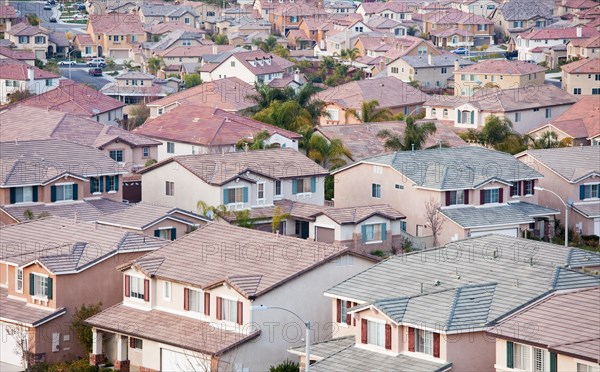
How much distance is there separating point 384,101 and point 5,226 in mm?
45377

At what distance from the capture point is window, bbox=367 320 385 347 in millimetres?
44097

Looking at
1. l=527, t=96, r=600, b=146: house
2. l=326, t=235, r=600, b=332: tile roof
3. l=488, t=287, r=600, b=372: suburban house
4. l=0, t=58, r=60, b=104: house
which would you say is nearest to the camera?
l=488, t=287, r=600, b=372: suburban house

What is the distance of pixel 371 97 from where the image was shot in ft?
324

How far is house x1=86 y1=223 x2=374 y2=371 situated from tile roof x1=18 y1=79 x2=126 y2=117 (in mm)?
39029

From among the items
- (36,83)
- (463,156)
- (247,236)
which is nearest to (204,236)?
(247,236)

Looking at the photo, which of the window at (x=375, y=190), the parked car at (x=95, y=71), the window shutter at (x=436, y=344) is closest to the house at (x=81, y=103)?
the window at (x=375, y=190)

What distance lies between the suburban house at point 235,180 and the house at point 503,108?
26.5 meters

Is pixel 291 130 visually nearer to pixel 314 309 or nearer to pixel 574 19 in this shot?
pixel 314 309

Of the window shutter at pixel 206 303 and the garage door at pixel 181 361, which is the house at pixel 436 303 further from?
the window shutter at pixel 206 303

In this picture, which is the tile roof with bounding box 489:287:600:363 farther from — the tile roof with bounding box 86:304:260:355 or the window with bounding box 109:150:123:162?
the window with bounding box 109:150:123:162

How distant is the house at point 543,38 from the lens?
441 feet

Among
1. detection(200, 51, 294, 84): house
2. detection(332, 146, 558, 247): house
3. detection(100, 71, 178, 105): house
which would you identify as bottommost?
detection(332, 146, 558, 247): house

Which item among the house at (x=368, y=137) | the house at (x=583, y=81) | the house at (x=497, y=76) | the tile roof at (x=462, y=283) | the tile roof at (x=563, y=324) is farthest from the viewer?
the house at (x=583, y=81)

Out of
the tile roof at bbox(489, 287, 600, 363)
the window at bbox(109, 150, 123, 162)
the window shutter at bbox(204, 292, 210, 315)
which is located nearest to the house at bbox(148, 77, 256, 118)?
the window at bbox(109, 150, 123, 162)
